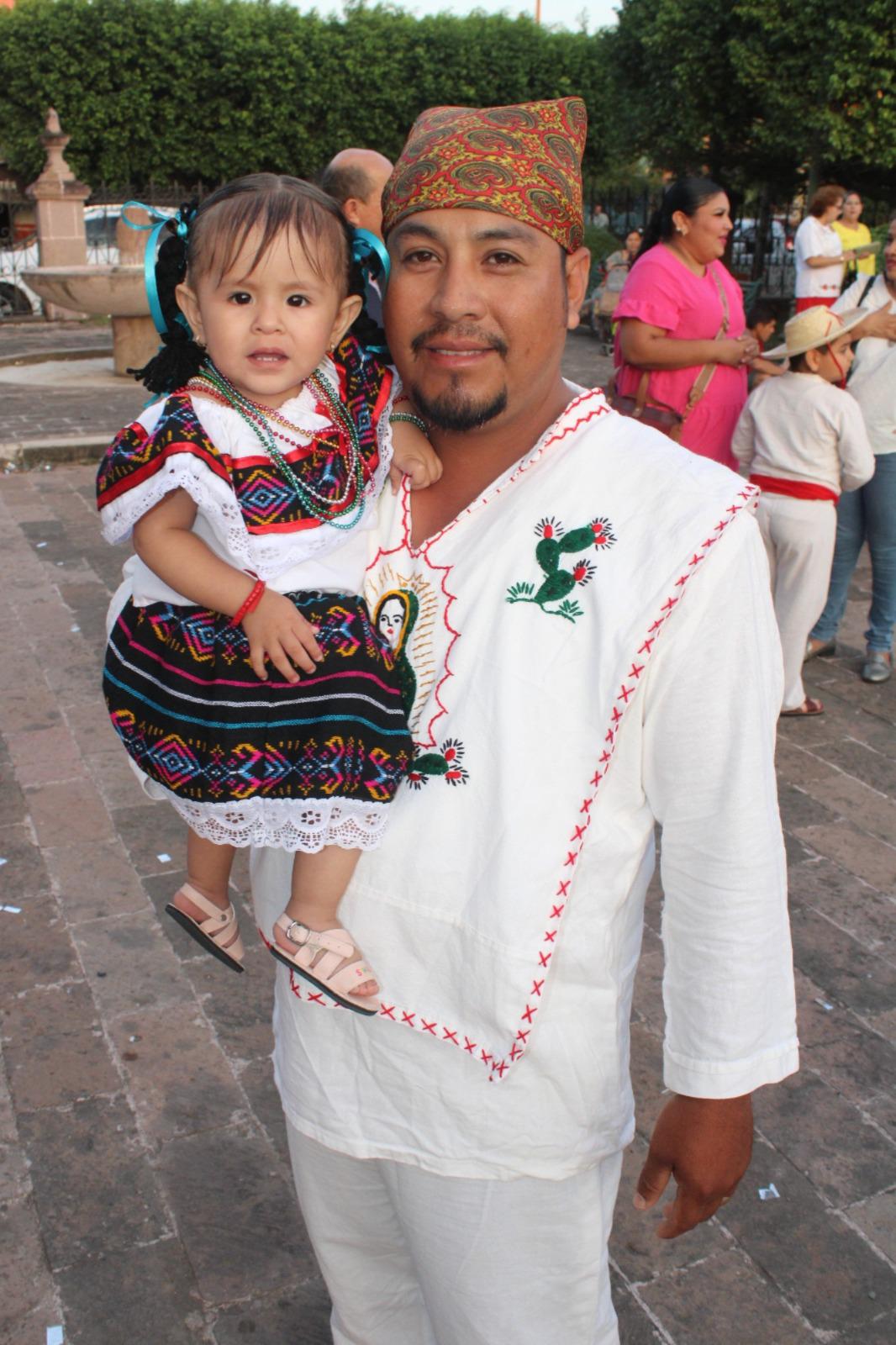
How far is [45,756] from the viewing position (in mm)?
5027

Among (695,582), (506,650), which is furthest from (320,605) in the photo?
(695,582)

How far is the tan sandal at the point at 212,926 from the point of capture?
6.73ft

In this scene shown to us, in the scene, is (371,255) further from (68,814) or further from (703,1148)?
(68,814)

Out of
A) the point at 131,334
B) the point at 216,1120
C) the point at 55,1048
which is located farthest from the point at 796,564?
the point at 131,334

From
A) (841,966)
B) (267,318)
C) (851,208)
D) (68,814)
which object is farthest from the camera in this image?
(851,208)

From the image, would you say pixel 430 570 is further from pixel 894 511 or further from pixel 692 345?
pixel 894 511

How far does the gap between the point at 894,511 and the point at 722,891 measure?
5056 mm

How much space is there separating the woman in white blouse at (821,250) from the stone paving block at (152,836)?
9.11m

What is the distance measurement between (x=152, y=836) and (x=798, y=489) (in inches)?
127

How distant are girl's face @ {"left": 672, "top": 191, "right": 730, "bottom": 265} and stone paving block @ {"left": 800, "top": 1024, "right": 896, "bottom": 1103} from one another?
10.3 ft

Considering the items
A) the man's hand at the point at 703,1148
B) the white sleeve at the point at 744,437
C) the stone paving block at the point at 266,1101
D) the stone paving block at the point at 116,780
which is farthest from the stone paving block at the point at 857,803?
the man's hand at the point at 703,1148

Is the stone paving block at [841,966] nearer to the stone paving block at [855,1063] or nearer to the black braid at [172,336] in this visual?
the stone paving block at [855,1063]

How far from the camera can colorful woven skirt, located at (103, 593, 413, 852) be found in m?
1.69

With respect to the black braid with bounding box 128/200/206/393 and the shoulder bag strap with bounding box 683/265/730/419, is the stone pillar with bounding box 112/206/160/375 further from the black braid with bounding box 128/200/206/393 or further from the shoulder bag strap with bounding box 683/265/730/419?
the black braid with bounding box 128/200/206/393
